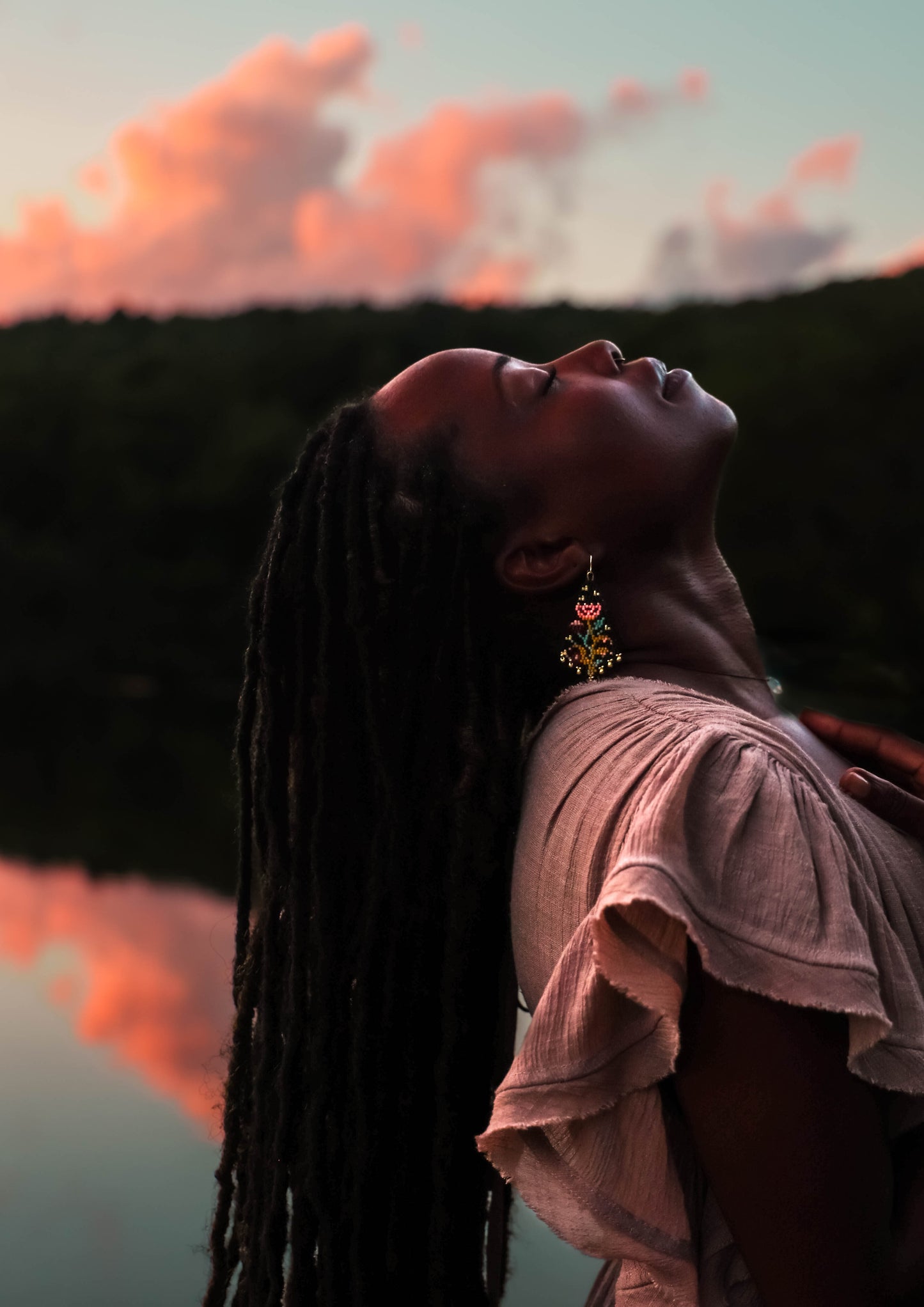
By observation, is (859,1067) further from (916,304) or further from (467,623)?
(916,304)

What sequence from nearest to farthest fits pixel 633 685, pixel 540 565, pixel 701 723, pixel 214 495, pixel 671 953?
pixel 671 953 → pixel 701 723 → pixel 633 685 → pixel 540 565 → pixel 214 495

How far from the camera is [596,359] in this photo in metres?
1.33

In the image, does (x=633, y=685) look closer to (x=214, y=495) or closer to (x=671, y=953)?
(x=671, y=953)

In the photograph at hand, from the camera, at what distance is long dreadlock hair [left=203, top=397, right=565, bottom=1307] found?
4.12ft

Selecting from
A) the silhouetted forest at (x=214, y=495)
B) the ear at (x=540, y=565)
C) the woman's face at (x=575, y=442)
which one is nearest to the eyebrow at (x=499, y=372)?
the woman's face at (x=575, y=442)

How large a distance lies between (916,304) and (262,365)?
801cm

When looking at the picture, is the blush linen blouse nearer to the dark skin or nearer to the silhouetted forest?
the dark skin

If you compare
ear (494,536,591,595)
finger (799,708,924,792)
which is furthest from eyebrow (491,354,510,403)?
finger (799,708,924,792)

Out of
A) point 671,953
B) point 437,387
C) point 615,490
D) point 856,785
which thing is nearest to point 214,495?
point 437,387

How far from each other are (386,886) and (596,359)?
21.2 inches

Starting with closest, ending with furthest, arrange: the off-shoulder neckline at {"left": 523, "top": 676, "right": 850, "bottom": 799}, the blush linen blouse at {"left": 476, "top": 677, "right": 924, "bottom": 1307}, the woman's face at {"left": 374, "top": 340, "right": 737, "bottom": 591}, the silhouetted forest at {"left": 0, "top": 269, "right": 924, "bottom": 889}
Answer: the blush linen blouse at {"left": 476, "top": 677, "right": 924, "bottom": 1307} < the off-shoulder neckline at {"left": 523, "top": 676, "right": 850, "bottom": 799} < the woman's face at {"left": 374, "top": 340, "right": 737, "bottom": 591} < the silhouetted forest at {"left": 0, "top": 269, "right": 924, "bottom": 889}

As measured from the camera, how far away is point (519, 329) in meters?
12.8

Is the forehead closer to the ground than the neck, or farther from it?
farther from it

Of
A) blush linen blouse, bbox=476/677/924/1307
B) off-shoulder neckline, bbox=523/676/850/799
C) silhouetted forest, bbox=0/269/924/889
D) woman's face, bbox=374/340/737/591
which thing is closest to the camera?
blush linen blouse, bbox=476/677/924/1307
